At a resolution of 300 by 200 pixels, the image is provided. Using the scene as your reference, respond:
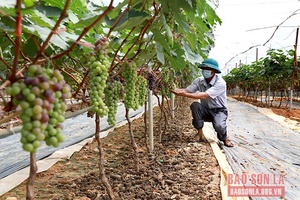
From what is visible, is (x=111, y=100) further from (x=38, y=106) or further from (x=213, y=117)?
(x=213, y=117)

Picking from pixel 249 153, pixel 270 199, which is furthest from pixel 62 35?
pixel 249 153

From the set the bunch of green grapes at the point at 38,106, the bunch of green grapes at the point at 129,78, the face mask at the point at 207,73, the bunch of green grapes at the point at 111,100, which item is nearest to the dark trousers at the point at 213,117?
the face mask at the point at 207,73

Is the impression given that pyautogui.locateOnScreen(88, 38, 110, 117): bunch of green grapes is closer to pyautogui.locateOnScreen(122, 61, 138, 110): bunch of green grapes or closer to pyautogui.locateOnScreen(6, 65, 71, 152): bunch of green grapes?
pyautogui.locateOnScreen(6, 65, 71, 152): bunch of green grapes

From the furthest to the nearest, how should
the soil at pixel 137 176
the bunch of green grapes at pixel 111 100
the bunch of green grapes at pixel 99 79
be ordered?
the soil at pixel 137 176 → the bunch of green grapes at pixel 111 100 → the bunch of green grapes at pixel 99 79

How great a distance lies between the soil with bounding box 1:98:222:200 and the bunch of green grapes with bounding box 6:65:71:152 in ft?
5.68

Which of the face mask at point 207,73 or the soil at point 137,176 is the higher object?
the face mask at point 207,73

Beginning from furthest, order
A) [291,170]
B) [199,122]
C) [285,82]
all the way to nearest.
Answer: [285,82]
[199,122]
[291,170]

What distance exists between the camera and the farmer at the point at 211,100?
4.31m

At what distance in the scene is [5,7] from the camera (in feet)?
3.52

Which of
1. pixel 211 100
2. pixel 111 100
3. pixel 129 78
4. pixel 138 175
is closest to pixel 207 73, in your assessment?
pixel 211 100

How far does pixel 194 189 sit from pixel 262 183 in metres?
0.77

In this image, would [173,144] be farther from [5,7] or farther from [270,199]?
[5,7]

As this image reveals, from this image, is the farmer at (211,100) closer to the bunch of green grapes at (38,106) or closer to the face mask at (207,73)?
the face mask at (207,73)

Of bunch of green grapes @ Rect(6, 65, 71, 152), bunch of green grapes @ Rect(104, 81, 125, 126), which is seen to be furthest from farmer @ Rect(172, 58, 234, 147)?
bunch of green grapes @ Rect(6, 65, 71, 152)
